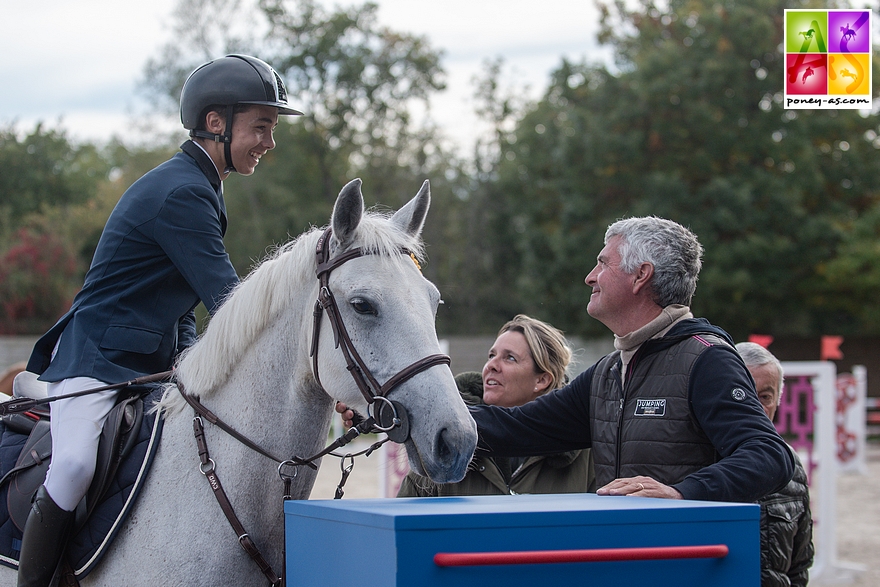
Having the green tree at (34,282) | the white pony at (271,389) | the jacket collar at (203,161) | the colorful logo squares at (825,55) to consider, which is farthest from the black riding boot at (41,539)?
the green tree at (34,282)

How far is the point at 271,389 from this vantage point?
2.72 meters

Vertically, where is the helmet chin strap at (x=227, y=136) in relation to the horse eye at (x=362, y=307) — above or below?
above

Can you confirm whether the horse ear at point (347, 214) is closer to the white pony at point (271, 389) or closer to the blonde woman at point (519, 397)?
the white pony at point (271, 389)

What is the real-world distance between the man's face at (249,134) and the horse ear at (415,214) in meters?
0.60

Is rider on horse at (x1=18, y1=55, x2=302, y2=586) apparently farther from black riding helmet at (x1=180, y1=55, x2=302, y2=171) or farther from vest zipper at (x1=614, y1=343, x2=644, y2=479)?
vest zipper at (x1=614, y1=343, x2=644, y2=479)

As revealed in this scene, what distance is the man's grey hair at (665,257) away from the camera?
111 inches

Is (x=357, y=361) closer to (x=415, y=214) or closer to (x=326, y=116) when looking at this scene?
(x=415, y=214)

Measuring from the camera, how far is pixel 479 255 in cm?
3145

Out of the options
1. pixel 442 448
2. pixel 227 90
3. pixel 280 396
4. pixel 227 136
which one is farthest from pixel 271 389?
pixel 227 90

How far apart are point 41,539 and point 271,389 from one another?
85cm

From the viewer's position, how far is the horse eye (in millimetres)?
2518

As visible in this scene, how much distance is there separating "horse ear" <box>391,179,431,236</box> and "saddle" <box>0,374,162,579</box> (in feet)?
3.51

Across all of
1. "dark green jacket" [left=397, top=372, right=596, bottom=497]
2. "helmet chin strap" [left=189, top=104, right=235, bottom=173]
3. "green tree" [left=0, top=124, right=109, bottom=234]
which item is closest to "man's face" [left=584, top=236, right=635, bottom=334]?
"dark green jacket" [left=397, top=372, right=596, bottom=497]

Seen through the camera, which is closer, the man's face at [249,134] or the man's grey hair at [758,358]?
the man's face at [249,134]
